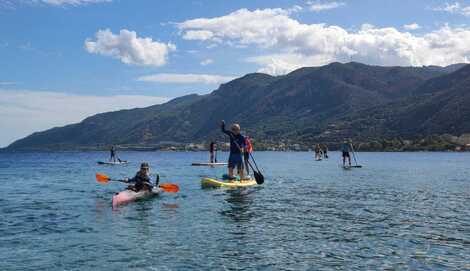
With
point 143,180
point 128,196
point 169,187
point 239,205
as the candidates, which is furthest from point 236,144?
A: point 128,196

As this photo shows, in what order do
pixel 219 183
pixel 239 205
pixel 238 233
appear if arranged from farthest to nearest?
pixel 219 183 < pixel 239 205 < pixel 238 233

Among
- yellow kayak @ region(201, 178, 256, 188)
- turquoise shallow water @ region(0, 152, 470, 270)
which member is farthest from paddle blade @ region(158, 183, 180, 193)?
yellow kayak @ region(201, 178, 256, 188)

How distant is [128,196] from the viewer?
2342cm

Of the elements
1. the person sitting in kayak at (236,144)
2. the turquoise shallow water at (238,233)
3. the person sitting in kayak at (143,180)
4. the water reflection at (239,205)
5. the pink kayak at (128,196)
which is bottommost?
the turquoise shallow water at (238,233)

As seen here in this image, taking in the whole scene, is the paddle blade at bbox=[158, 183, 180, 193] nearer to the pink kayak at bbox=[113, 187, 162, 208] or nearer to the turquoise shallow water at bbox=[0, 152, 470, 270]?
the pink kayak at bbox=[113, 187, 162, 208]

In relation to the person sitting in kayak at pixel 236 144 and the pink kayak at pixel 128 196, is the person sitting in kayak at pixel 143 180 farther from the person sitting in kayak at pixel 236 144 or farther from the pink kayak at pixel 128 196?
the person sitting in kayak at pixel 236 144

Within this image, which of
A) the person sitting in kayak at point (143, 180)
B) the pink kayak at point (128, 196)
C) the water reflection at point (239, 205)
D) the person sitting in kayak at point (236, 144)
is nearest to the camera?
the water reflection at point (239, 205)

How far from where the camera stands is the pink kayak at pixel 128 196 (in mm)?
22358

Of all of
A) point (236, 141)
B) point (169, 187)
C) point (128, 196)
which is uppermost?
point (236, 141)

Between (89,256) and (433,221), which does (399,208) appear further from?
(89,256)

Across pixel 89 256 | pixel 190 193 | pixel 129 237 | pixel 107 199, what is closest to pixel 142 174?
pixel 107 199

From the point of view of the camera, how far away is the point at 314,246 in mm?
13906

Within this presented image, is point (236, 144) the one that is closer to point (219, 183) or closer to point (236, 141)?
point (236, 141)

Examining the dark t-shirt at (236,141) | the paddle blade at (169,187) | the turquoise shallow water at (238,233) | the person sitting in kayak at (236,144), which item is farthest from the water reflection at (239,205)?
the paddle blade at (169,187)
